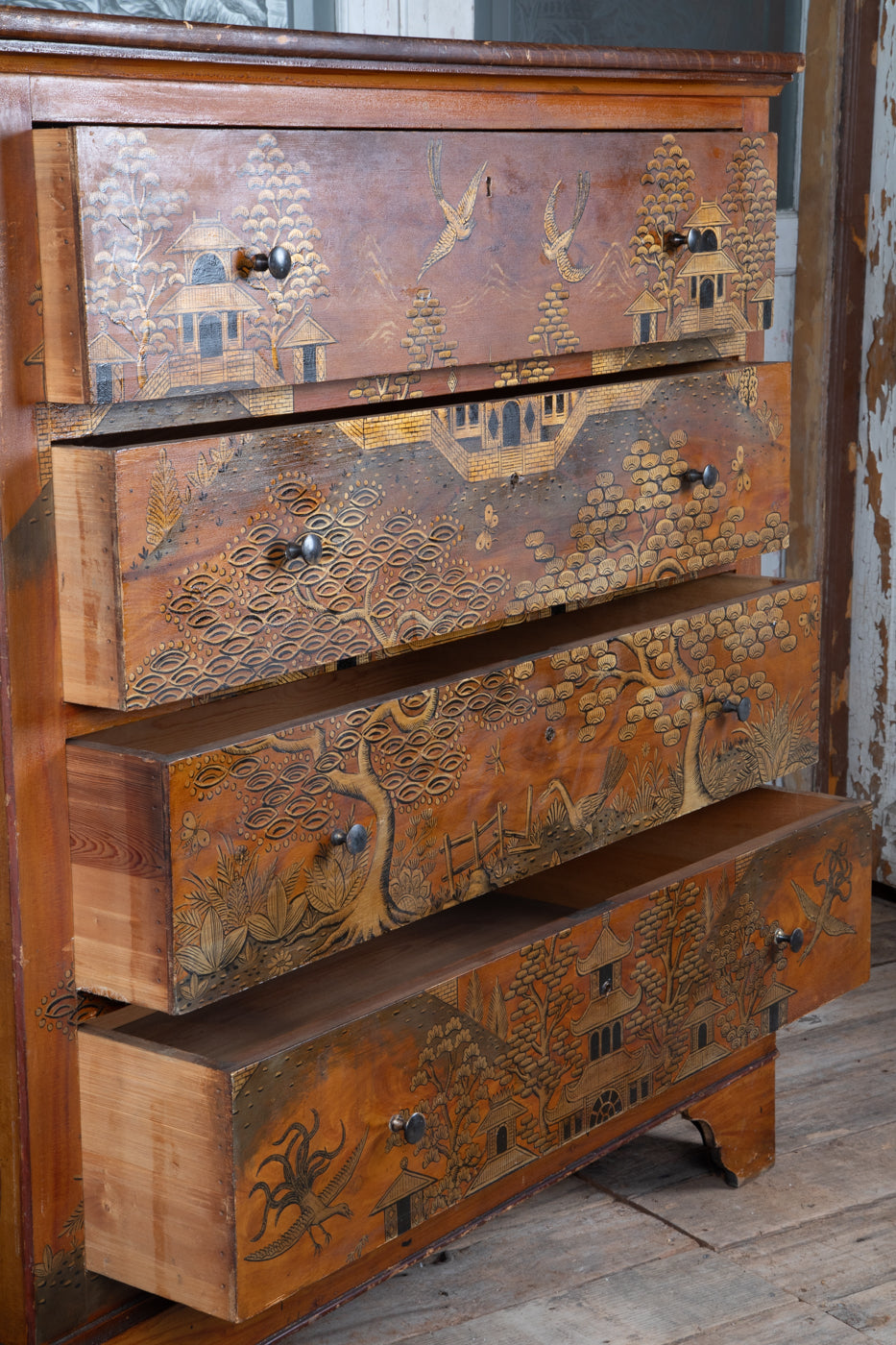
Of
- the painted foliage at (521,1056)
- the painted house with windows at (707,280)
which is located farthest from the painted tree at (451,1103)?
the painted house with windows at (707,280)

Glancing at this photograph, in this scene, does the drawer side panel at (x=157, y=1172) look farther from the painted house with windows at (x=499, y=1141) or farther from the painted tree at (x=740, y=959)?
the painted tree at (x=740, y=959)

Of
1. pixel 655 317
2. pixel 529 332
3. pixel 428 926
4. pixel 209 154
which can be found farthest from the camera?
pixel 428 926

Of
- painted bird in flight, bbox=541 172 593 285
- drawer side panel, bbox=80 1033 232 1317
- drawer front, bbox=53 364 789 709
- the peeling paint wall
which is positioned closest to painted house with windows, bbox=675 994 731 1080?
drawer front, bbox=53 364 789 709

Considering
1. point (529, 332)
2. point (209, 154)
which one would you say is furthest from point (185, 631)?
point (529, 332)

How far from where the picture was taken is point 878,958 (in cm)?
220

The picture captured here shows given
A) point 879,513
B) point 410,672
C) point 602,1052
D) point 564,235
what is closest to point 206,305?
point 564,235

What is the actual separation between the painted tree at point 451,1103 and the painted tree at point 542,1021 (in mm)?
36

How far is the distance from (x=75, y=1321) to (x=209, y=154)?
0.82 metres

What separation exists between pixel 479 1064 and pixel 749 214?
80cm

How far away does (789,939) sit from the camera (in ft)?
5.07

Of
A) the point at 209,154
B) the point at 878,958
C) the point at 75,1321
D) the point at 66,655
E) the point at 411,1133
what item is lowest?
the point at 878,958

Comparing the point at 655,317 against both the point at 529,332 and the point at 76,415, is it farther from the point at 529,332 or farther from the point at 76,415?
the point at 76,415

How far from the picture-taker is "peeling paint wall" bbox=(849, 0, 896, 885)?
2.28m

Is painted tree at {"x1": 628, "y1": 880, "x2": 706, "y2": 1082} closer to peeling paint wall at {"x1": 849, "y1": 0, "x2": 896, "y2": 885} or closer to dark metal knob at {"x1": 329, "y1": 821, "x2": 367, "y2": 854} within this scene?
A: dark metal knob at {"x1": 329, "y1": 821, "x2": 367, "y2": 854}
